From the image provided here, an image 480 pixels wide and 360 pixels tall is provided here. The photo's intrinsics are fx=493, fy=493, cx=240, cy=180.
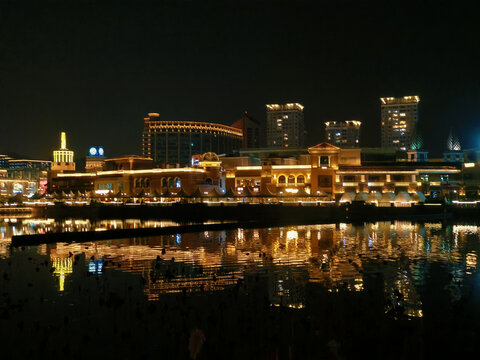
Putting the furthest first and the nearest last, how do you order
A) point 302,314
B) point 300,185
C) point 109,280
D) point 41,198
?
point 41,198 < point 300,185 < point 109,280 < point 302,314

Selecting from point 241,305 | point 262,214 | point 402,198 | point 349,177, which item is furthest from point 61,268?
point 349,177

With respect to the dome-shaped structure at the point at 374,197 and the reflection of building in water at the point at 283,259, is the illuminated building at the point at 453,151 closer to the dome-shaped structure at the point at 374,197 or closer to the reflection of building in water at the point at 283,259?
the dome-shaped structure at the point at 374,197

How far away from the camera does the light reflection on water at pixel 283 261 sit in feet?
69.4

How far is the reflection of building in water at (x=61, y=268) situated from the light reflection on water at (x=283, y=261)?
0.16 ft

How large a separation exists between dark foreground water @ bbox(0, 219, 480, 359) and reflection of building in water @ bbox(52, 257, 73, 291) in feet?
0.20

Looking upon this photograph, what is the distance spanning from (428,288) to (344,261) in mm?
7868

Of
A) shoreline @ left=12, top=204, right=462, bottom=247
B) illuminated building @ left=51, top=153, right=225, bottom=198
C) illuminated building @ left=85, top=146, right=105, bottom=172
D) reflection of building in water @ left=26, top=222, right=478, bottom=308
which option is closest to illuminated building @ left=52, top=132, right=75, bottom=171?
illuminated building @ left=85, top=146, right=105, bottom=172

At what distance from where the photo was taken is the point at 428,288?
21188mm

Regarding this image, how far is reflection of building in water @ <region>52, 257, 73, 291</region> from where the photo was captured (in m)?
23.1

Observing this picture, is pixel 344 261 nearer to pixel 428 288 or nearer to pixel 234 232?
pixel 428 288

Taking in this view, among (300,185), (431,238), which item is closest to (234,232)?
(431,238)

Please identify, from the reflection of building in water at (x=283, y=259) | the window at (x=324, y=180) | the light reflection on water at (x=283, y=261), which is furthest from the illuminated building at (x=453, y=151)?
the light reflection on water at (x=283, y=261)

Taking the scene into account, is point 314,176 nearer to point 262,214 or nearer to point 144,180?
point 262,214

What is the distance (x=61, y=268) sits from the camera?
26.8 metres
